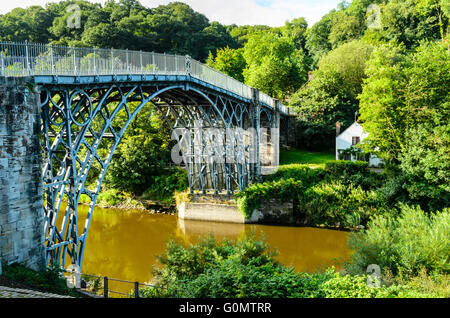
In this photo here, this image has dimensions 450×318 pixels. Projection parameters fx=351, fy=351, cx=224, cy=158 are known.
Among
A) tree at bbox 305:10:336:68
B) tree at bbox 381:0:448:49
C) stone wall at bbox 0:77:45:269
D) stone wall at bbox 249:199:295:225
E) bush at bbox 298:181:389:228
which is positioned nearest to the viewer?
stone wall at bbox 0:77:45:269

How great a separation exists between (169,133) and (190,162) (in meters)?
7.18

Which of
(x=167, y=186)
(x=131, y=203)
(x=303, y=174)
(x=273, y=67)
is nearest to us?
(x=303, y=174)

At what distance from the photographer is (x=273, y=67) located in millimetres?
41344

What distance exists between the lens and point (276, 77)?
41719 mm

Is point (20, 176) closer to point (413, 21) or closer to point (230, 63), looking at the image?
point (230, 63)

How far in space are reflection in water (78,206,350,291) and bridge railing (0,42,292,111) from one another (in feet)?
30.4

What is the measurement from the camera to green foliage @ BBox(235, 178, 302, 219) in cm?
2488

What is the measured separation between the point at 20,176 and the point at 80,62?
14.9 feet

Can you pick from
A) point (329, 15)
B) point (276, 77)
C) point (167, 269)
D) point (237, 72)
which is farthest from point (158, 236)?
point (329, 15)

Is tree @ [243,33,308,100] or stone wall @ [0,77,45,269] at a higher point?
tree @ [243,33,308,100]

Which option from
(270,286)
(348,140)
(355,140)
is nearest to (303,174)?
(348,140)

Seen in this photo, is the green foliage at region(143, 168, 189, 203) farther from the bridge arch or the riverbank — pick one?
the bridge arch

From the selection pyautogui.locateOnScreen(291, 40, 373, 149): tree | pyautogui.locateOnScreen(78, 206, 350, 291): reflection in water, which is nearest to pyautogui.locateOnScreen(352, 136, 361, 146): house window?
pyautogui.locateOnScreen(291, 40, 373, 149): tree
